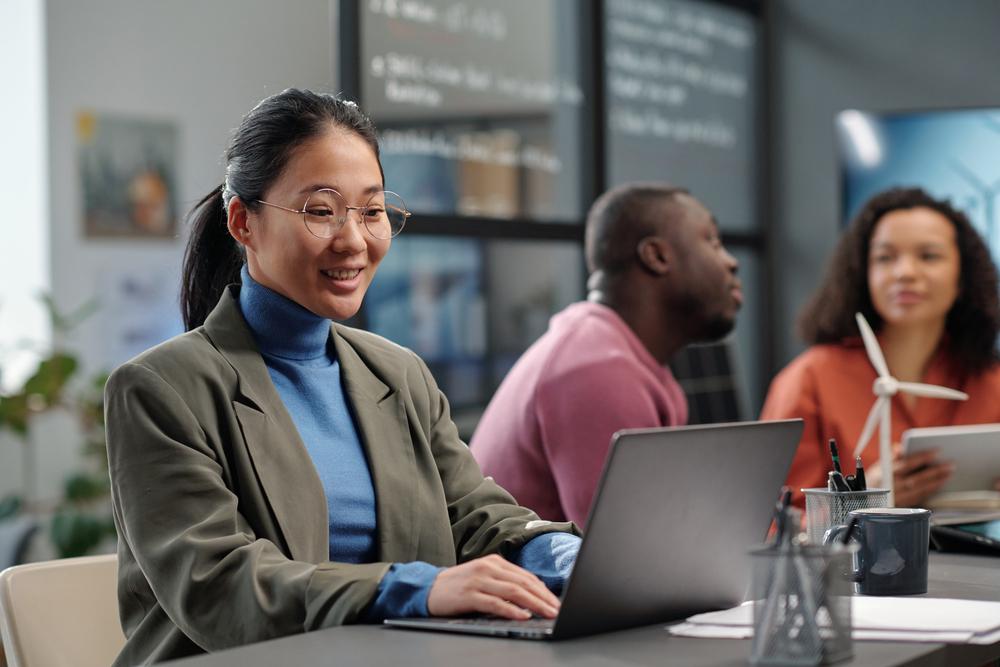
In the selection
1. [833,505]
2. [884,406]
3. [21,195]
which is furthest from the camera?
[21,195]

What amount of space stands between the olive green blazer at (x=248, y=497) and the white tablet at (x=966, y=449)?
876 millimetres

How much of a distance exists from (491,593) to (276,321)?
52cm

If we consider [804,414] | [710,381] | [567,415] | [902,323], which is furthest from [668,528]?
[710,381]

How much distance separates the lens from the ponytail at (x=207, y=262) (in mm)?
1845

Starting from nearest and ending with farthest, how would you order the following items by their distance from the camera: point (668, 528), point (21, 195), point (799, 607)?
point (799, 607) → point (668, 528) → point (21, 195)

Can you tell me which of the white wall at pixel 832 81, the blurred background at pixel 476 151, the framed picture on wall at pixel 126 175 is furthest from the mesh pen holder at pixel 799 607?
the framed picture on wall at pixel 126 175

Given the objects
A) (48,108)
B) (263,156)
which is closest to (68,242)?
(48,108)

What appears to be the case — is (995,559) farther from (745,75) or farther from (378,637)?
(745,75)

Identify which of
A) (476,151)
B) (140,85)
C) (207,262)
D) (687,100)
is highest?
(140,85)

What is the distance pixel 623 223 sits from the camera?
259cm

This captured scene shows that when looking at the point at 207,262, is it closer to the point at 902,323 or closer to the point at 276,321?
the point at 276,321

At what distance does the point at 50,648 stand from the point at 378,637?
56 cm

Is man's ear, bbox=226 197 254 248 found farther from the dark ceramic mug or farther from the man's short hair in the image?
the man's short hair

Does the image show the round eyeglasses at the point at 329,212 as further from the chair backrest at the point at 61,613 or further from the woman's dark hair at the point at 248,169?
the chair backrest at the point at 61,613
